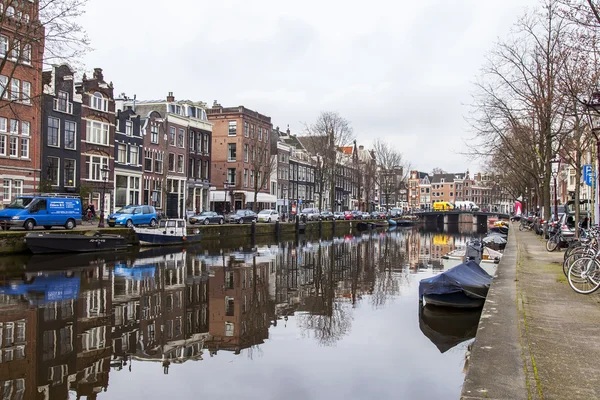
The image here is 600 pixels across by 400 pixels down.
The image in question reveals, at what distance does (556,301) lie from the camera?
11.4 m

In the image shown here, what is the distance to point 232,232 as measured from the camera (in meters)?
45.1

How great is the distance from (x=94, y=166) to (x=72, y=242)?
65.6 feet

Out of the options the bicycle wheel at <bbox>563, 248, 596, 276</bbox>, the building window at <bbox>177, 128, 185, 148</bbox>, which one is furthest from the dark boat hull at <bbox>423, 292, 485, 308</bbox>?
the building window at <bbox>177, 128, 185, 148</bbox>

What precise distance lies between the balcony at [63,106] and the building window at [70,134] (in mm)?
989

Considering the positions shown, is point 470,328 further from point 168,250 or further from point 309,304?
point 168,250

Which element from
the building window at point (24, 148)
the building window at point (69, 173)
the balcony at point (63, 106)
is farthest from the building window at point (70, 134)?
the building window at point (24, 148)

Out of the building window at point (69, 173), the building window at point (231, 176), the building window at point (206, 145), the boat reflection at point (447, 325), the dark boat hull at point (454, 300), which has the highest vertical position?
the building window at point (206, 145)

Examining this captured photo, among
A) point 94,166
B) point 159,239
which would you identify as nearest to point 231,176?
point 94,166

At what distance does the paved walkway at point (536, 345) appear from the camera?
604cm

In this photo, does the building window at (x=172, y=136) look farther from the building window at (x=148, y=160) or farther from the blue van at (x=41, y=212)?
the blue van at (x=41, y=212)

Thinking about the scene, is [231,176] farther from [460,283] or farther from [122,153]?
[460,283]

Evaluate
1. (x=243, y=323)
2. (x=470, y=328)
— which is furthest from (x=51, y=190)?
(x=470, y=328)

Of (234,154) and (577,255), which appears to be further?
(234,154)

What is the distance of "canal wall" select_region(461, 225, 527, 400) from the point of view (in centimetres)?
594
